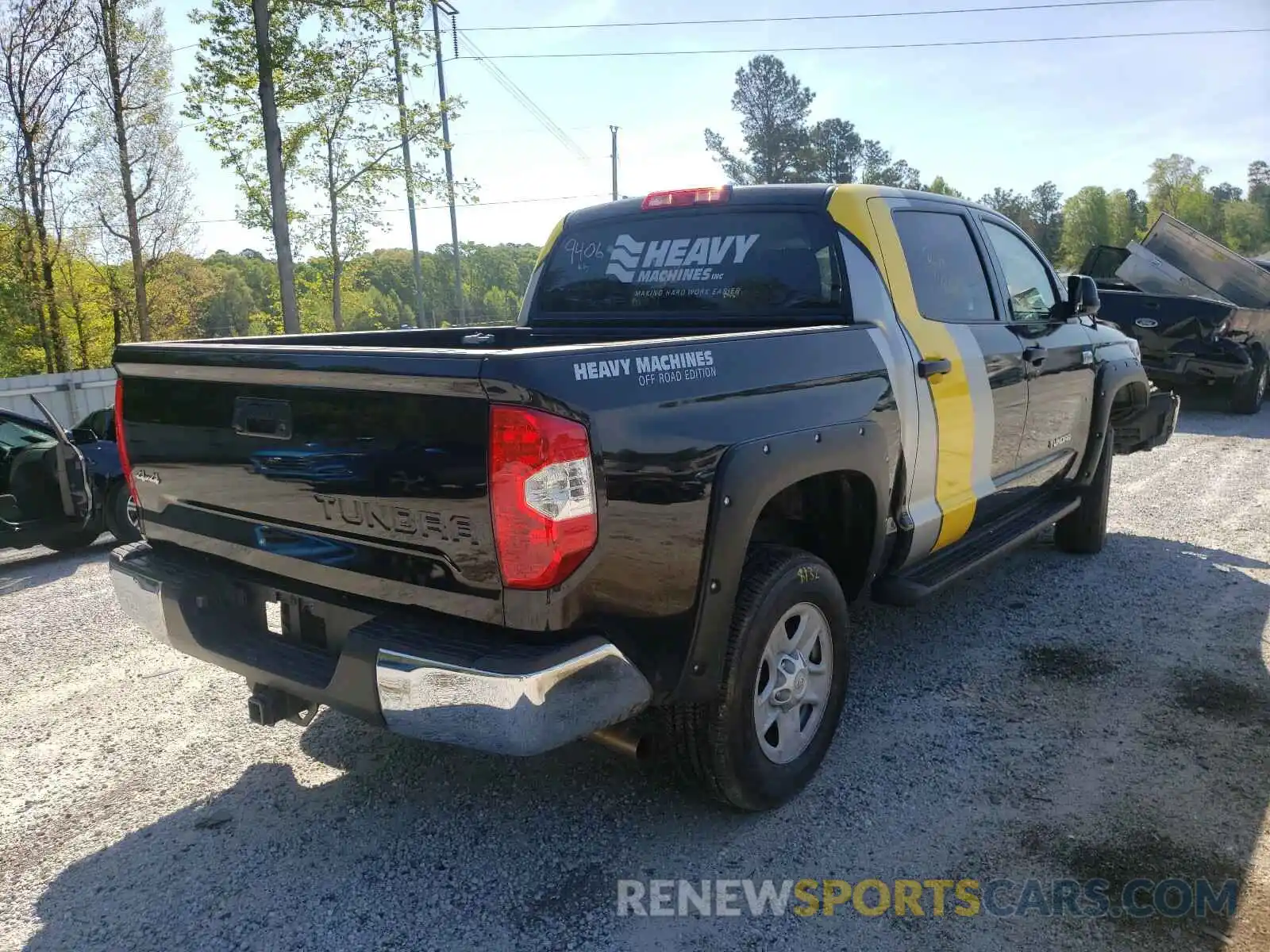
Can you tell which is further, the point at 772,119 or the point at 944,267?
the point at 772,119

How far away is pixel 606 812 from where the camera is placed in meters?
2.99

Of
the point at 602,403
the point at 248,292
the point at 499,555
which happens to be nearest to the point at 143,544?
the point at 499,555

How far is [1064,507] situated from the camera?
5.01m

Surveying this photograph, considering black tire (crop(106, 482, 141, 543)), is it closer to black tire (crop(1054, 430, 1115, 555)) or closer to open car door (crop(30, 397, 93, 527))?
open car door (crop(30, 397, 93, 527))

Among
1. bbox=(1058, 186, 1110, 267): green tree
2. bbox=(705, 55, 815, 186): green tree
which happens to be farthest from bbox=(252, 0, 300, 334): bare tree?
bbox=(1058, 186, 1110, 267): green tree

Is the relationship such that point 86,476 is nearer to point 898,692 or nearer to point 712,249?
point 712,249

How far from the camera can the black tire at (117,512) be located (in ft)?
22.2

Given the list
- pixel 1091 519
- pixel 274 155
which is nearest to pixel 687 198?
pixel 1091 519

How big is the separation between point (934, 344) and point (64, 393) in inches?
644

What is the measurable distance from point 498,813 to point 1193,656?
318 cm

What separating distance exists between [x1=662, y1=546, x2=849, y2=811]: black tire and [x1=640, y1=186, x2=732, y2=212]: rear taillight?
5.48ft

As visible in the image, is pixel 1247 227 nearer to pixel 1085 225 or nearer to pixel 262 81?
pixel 1085 225

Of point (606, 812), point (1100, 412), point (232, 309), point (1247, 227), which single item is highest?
point (1247, 227)

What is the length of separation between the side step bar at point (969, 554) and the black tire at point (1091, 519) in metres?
0.45
